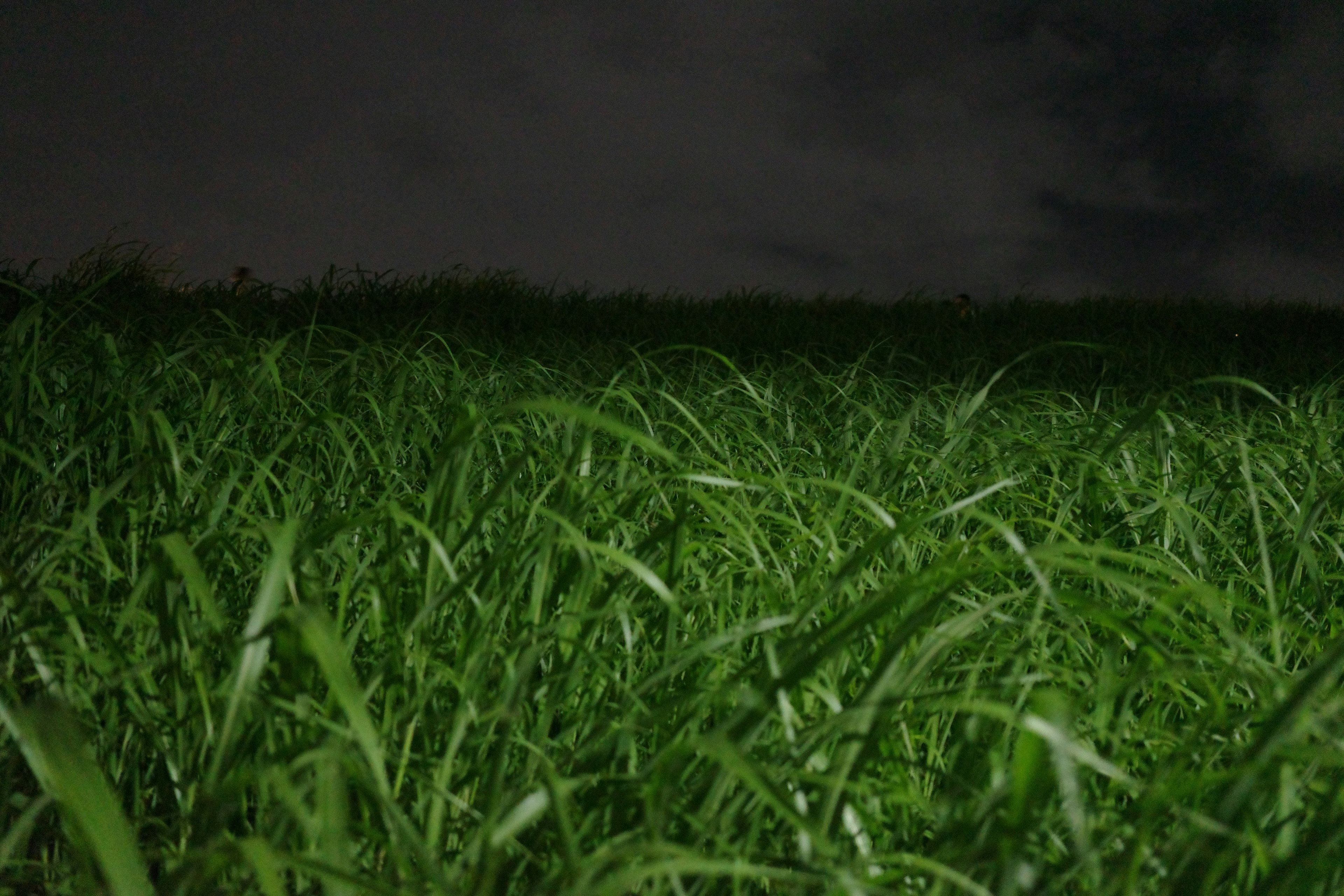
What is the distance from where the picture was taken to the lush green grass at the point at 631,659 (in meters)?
0.67

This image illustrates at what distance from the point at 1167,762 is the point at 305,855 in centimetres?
62

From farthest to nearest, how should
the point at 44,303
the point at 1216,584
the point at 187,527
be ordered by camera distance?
the point at 44,303
the point at 1216,584
the point at 187,527

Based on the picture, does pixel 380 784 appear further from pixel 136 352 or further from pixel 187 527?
pixel 136 352

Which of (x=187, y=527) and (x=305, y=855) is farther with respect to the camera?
(x=187, y=527)

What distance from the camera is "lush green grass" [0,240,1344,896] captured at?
67 cm

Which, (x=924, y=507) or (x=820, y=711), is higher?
(x=924, y=507)

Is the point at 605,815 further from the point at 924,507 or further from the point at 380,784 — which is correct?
the point at 924,507

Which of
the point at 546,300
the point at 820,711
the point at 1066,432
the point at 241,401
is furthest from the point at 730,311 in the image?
the point at 820,711

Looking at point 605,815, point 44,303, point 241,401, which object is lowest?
point 605,815

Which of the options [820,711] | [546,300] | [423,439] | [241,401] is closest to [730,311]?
[546,300]

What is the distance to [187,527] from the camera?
1.17 metres

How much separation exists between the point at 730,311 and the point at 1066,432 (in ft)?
15.1

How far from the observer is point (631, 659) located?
41.7 inches

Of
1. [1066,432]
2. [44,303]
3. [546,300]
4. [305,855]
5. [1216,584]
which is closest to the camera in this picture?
[305,855]
